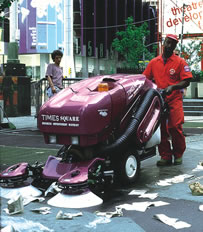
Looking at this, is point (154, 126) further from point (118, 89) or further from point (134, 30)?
point (134, 30)

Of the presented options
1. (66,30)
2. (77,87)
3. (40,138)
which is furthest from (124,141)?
(66,30)

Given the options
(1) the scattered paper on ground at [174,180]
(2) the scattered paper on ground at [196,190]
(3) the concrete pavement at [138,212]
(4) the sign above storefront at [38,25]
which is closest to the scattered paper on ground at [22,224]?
(3) the concrete pavement at [138,212]

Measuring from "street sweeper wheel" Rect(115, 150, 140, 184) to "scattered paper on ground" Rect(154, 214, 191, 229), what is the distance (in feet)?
4.06

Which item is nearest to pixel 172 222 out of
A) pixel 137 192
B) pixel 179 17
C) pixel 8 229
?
pixel 137 192

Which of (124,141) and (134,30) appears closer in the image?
(124,141)

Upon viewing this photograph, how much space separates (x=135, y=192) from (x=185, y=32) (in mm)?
38030

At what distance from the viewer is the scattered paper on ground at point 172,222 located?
402 centimetres

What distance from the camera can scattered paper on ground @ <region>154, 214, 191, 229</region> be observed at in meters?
4.02

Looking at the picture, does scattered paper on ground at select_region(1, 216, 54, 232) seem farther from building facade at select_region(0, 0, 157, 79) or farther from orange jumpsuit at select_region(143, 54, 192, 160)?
building facade at select_region(0, 0, 157, 79)

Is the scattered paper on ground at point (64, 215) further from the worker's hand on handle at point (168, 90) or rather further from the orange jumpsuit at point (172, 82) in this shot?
the orange jumpsuit at point (172, 82)

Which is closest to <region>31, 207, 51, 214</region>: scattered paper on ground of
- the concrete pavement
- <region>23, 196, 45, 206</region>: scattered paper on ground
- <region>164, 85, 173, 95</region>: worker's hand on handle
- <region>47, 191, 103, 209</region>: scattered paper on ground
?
the concrete pavement

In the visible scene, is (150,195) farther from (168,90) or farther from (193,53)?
(193,53)

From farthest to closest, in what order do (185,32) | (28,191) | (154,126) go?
(185,32) < (154,126) < (28,191)

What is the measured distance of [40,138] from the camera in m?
10.1
